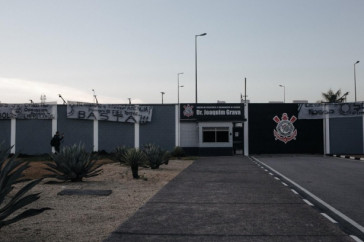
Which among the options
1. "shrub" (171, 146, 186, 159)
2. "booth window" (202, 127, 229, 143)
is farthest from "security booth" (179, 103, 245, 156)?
"shrub" (171, 146, 186, 159)

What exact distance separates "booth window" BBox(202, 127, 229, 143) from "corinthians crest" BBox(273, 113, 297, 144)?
4.97 m

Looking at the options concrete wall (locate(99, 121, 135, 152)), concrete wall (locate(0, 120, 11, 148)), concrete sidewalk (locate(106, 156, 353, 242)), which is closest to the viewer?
concrete sidewalk (locate(106, 156, 353, 242))

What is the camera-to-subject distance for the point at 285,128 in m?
39.3

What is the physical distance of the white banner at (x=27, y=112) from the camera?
1512 inches

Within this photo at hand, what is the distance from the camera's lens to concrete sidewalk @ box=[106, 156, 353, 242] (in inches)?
254

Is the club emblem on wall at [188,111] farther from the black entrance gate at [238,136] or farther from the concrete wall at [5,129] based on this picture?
the concrete wall at [5,129]

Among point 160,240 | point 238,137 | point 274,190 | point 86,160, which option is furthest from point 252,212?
point 238,137

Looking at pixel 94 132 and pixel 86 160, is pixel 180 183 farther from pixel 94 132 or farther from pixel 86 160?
pixel 94 132

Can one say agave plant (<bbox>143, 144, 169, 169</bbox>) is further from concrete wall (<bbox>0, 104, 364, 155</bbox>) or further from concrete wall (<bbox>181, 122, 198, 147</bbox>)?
concrete wall (<bbox>181, 122, 198, 147</bbox>)

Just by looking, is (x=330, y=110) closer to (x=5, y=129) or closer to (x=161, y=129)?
(x=161, y=129)

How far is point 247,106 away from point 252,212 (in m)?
31.2

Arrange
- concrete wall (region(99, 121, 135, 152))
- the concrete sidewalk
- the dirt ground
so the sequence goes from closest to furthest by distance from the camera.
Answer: the concrete sidewalk
the dirt ground
concrete wall (region(99, 121, 135, 152))

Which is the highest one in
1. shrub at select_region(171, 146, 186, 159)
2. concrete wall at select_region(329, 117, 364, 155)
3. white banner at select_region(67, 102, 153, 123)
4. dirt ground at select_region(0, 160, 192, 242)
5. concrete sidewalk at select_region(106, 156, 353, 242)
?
white banner at select_region(67, 102, 153, 123)

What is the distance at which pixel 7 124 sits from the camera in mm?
38719
